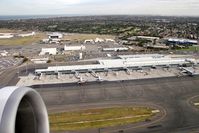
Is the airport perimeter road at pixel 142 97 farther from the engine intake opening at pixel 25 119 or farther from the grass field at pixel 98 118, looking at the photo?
the engine intake opening at pixel 25 119

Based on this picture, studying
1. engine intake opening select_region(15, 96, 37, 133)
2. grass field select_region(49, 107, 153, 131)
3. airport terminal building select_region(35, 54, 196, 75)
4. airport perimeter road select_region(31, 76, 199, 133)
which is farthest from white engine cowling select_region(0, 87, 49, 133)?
airport terminal building select_region(35, 54, 196, 75)

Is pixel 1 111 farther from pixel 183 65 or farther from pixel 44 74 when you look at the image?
pixel 183 65

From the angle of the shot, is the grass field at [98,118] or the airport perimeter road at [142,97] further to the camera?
the grass field at [98,118]

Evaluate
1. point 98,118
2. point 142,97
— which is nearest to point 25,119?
point 98,118

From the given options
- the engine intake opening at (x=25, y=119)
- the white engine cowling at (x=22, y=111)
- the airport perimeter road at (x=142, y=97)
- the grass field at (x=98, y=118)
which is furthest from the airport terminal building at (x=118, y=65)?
the engine intake opening at (x=25, y=119)

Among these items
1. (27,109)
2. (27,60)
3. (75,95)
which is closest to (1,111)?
(27,109)
